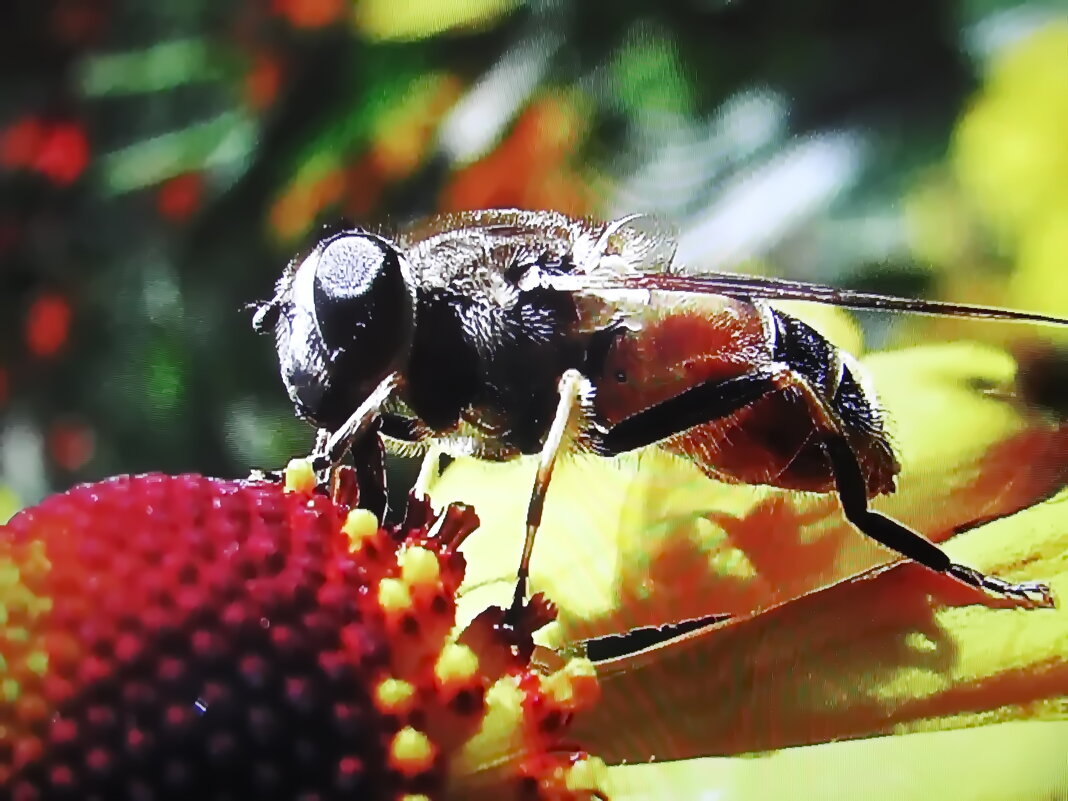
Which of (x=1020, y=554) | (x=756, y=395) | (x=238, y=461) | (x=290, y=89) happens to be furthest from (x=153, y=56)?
(x=1020, y=554)

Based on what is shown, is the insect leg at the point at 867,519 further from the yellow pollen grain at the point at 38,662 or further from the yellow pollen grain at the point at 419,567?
the yellow pollen grain at the point at 38,662

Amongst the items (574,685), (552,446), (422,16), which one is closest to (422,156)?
(422,16)

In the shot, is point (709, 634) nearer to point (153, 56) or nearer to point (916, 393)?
point (916, 393)

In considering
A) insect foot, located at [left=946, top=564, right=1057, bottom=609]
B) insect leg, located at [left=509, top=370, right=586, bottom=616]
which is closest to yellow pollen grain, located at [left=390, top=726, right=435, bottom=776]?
insect leg, located at [left=509, top=370, right=586, bottom=616]

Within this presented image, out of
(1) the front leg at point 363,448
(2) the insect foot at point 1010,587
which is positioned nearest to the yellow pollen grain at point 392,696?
(1) the front leg at point 363,448

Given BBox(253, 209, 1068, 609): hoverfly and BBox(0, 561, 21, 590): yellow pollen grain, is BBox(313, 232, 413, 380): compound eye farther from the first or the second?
BBox(0, 561, 21, 590): yellow pollen grain
